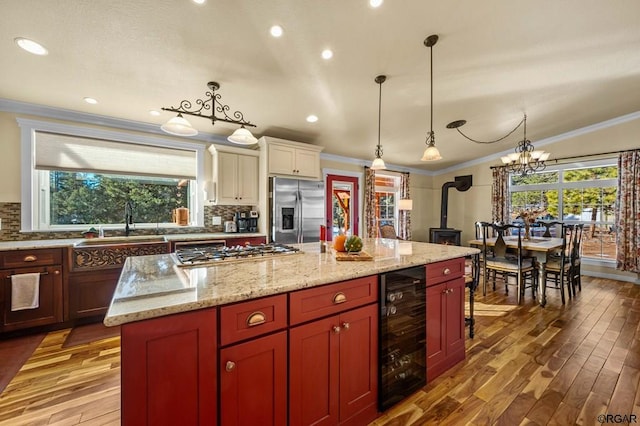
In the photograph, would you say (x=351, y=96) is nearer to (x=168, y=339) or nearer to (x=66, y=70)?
(x=66, y=70)

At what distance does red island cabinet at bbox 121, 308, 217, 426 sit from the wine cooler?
99 cm

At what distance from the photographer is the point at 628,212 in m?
4.39

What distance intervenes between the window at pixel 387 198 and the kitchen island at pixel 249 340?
4697 millimetres

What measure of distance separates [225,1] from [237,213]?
286 cm

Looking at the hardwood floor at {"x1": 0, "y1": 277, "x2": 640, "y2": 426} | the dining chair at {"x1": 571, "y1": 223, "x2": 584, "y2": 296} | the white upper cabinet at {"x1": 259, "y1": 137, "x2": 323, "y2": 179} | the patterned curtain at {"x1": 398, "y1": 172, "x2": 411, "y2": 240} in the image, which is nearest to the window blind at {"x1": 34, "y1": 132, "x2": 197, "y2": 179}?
the white upper cabinet at {"x1": 259, "y1": 137, "x2": 323, "y2": 179}

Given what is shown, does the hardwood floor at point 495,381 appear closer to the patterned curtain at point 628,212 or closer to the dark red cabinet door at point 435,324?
the dark red cabinet door at point 435,324

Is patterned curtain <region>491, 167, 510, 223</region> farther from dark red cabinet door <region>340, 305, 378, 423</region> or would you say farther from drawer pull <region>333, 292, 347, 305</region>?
drawer pull <region>333, 292, 347, 305</region>

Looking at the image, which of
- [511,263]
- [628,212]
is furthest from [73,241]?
[628,212]

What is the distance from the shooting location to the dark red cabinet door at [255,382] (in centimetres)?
107

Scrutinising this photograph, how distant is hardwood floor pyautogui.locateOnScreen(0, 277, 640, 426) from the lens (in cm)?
161

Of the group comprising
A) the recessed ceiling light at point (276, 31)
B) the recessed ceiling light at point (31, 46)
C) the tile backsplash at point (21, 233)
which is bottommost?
the tile backsplash at point (21, 233)

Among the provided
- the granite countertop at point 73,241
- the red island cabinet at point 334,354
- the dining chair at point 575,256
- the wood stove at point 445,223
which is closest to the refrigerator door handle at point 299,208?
the granite countertop at point 73,241

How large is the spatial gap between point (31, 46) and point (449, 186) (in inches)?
287

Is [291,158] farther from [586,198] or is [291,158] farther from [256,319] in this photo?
[586,198]
